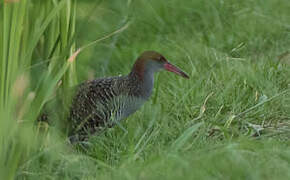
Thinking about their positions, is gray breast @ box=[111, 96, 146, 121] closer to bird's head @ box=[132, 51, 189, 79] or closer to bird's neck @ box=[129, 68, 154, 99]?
bird's neck @ box=[129, 68, 154, 99]

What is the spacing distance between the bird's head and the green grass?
5.8 inches

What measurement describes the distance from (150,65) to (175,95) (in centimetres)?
26

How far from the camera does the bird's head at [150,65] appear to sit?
4.18 m

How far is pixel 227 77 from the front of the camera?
13.9 ft

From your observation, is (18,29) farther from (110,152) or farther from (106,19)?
(106,19)

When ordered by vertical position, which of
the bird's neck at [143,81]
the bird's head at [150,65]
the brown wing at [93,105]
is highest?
the bird's head at [150,65]

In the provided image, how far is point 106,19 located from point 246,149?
127 inches

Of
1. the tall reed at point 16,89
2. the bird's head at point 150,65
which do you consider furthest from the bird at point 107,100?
the tall reed at point 16,89

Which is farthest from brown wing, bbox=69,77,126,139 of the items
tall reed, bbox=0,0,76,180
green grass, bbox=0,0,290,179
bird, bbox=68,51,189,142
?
tall reed, bbox=0,0,76,180

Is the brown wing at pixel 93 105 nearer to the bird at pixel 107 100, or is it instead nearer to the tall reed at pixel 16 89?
the bird at pixel 107 100

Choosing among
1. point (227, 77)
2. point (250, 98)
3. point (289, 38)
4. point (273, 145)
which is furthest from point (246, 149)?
point (289, 38)

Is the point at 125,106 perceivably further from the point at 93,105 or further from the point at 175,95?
the point at 175,95

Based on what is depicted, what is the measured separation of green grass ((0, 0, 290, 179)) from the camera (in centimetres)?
284

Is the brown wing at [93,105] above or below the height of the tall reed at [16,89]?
below
